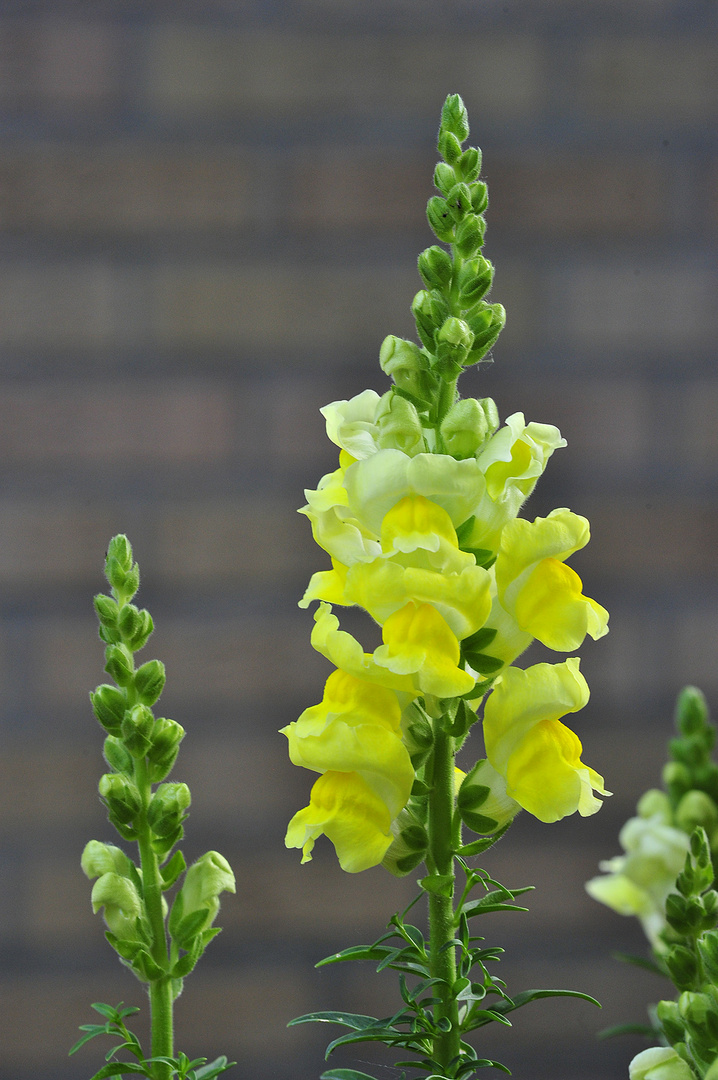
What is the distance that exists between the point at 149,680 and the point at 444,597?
0.08 meters

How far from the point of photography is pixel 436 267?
0.96 ft

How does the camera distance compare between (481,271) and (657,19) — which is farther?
(657,19)

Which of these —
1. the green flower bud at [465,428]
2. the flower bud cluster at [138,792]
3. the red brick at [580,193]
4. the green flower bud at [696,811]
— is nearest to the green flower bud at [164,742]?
the flower bud cluster at [138,792]

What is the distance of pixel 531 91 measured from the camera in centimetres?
97

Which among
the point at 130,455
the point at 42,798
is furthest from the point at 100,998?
the point at 130,455

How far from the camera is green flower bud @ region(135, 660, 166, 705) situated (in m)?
0.30

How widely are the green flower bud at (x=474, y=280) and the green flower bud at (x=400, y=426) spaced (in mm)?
31

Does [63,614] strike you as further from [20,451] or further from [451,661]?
[451,661]

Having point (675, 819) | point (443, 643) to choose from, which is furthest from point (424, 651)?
point (675, 819)

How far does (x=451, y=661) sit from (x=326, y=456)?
689mm

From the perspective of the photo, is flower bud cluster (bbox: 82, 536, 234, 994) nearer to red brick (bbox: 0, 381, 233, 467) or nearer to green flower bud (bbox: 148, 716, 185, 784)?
green flower bud (bbox: 148, 716, 185, 784)

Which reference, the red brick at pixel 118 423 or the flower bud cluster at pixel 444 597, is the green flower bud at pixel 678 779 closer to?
the flower bud cluster at pixel 444 597

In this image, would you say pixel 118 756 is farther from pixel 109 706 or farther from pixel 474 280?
pixel 474 280

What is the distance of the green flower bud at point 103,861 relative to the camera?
0.32 metres
